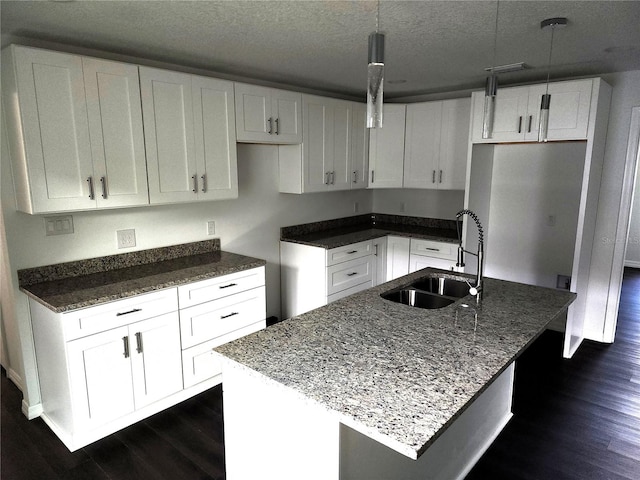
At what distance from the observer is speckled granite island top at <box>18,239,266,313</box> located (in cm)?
234

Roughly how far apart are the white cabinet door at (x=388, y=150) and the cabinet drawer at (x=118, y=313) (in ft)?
8.71

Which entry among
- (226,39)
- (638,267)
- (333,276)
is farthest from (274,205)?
(638,267)

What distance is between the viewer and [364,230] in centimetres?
457

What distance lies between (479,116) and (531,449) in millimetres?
2616

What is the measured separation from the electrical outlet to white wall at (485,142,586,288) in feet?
11.1

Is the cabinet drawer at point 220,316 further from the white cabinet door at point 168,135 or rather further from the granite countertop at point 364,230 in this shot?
the granite countertop at point 364,230

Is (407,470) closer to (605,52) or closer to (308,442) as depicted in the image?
(308,442)

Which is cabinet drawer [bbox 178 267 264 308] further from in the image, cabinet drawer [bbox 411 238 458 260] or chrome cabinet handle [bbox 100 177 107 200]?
cabinet drawer [bbox 411 238 458 260]

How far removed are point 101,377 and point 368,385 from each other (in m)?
1.74


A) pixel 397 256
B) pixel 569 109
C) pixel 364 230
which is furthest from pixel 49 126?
pixel 569 109

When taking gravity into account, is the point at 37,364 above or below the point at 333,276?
below

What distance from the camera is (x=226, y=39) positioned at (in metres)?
2.44

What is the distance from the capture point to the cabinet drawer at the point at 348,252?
3824 mm

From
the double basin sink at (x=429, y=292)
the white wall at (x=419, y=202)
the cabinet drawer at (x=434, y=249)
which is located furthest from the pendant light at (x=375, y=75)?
the white wall at (x=419, y=202)
